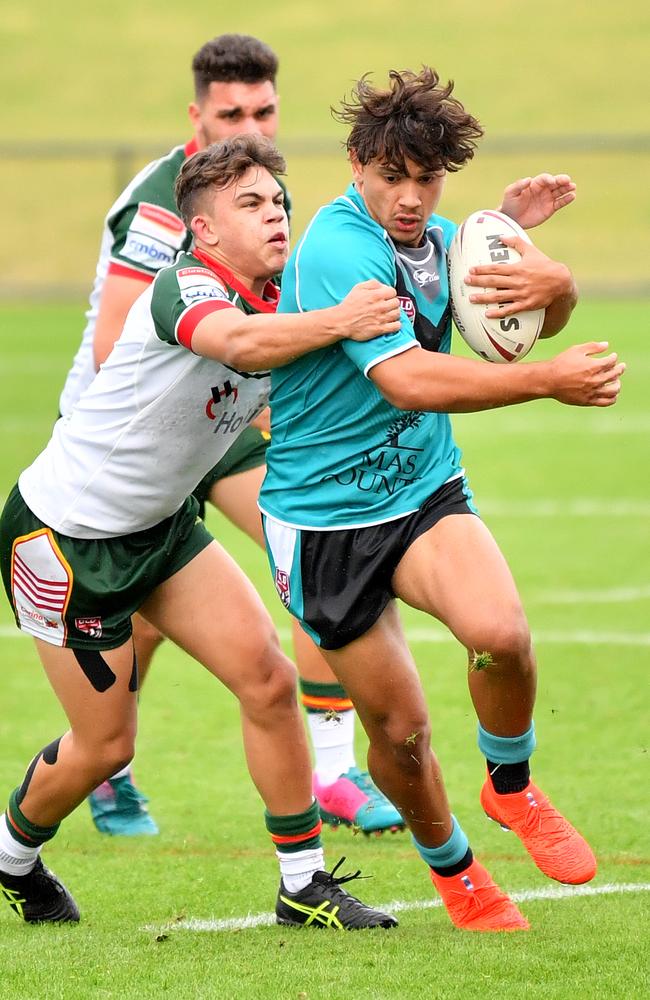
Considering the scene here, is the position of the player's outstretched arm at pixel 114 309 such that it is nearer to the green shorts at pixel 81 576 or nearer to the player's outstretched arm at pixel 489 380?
the green shorts at pixel 81 576

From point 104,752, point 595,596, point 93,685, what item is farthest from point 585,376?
point 595,596

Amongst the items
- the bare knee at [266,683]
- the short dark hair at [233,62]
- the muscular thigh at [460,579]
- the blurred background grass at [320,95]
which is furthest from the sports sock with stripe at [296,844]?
the blurred background grass at [320,95]

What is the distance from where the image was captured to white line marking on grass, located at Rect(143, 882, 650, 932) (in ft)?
16.1

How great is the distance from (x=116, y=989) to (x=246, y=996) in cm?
37

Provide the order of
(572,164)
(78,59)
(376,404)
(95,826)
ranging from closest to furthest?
(376,404)
(95,826)
(572,164)
(78,59)

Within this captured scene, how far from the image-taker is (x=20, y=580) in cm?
488

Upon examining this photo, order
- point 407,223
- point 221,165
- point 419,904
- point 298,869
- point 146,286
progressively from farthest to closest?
point 146,286
point 419,904
point 298,869
point 221,165
point 407,223

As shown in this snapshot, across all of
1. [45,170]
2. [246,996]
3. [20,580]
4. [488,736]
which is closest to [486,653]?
[488,736]

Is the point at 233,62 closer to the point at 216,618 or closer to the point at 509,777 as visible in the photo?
the point at 216,618

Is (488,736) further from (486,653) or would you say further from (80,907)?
(80,907)

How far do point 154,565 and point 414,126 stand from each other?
152 cm

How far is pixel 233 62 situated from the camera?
6512mm

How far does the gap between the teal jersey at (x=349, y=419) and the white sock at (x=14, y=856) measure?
134 cm

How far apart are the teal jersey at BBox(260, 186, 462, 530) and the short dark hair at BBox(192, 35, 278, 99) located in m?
2.18
